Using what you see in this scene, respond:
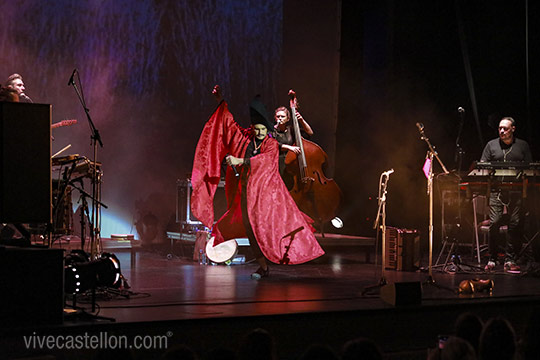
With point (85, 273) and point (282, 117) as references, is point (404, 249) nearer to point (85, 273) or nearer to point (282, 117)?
point (282, 117)

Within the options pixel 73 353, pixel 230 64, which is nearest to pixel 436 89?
pixel 230 64

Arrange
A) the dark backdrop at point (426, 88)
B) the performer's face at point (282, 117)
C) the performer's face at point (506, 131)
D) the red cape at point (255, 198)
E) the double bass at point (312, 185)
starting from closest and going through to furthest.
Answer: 1. the red cape at point (255, 198)
2. the performer's face at point (282, 117)
3. the double bass at point (312, 185)
4. the performer's face at point (506, 131)
5. the dark backdrop at point (426, 88)

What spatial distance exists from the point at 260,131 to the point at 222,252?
183 centimetres

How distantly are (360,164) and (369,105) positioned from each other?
3.04ft

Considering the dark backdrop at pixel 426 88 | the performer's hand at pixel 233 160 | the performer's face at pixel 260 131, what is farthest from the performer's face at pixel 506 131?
the performer's hand at pixel 233 160

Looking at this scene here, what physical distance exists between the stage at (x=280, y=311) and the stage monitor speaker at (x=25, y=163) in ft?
2.34

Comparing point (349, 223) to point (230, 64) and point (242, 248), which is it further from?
point (230, 64)

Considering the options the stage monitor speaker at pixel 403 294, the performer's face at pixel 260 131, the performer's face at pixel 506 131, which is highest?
the performer's face at pixel 506 131

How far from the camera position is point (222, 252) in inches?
307

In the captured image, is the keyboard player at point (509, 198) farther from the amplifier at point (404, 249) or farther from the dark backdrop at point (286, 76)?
the dark backdrop at point (286, 76)

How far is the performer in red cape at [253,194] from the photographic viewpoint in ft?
21.2

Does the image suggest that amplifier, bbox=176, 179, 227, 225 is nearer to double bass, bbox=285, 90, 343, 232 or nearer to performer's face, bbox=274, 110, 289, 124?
double bass, bbox=285, 90, 343, 232

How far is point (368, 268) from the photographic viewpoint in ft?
25.3

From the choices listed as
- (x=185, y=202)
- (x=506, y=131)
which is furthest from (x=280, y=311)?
(x=185, y=202)
